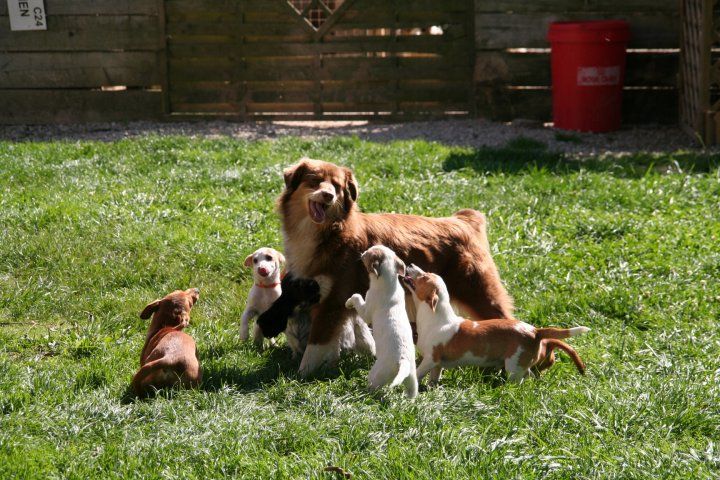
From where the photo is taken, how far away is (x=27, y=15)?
1378 centimetres

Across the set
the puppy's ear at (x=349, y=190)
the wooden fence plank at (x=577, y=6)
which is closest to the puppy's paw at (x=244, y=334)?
the puppy's ear at (x=349, y=190)

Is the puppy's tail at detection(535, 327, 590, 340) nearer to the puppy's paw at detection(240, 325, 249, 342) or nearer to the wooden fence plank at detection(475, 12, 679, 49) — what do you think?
the puppy's paw at detection(240, 325, 249, 342)

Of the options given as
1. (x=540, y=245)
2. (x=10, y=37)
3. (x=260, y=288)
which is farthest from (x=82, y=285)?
(x=10, y=37)

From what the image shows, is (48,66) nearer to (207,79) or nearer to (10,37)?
(10,37)

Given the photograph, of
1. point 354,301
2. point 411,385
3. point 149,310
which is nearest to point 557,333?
point 411,385

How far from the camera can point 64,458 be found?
4090 millimetres

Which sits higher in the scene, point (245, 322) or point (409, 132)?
point (409, 132)

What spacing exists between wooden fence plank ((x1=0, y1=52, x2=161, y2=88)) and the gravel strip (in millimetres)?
742

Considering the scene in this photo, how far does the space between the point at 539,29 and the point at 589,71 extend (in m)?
1.20

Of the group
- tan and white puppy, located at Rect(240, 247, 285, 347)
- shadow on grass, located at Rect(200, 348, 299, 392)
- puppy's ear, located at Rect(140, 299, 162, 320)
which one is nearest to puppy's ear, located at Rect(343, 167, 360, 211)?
tan and white puppy, located at Rect(240, 247, 285, 347)

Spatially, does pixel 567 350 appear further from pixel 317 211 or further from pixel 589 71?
pixel 589 71

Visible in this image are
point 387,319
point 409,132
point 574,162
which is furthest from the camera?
point 409,132

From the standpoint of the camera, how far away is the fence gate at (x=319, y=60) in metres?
13.5

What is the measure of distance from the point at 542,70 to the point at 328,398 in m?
9.44
